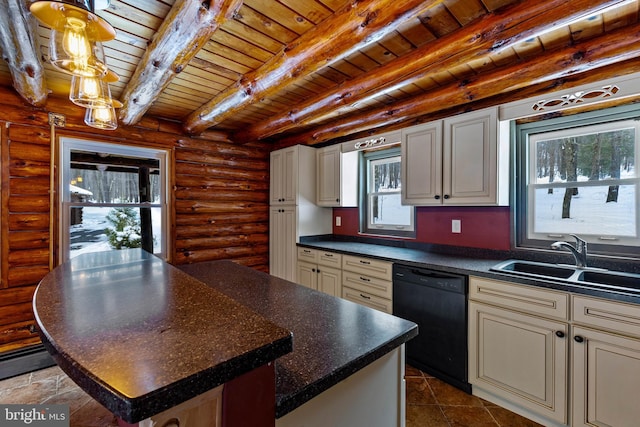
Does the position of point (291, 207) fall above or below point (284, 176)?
below

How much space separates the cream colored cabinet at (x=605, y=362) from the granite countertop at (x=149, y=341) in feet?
6.35

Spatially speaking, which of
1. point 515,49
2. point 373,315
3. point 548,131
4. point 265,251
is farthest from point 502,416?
point 265,251

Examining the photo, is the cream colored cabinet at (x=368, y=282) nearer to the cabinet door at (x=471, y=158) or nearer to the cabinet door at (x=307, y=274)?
the cabinet door at (x=307, y=274)

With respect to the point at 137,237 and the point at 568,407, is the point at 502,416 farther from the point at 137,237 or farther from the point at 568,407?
the point at 137,237

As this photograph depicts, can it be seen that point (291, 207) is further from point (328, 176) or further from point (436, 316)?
point (436, 316)

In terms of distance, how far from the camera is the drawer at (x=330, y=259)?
10.2 ft

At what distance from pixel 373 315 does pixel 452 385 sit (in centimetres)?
153

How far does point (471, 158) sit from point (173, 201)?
3147mm

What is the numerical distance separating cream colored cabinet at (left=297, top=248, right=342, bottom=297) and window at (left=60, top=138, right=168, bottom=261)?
1620 millimetres

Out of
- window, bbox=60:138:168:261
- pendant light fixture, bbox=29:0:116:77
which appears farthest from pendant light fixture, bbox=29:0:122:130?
window, bbox=60:138:168:261

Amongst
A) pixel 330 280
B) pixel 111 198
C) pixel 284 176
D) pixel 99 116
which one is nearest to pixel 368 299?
pixel 330 280

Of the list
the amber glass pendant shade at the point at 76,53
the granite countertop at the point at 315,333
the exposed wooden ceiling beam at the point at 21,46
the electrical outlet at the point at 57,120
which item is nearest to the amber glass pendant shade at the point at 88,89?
the amber glass pendant shade at the point at 76,53

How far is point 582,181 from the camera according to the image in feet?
7.39

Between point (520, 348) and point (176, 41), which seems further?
point (520, 348)
